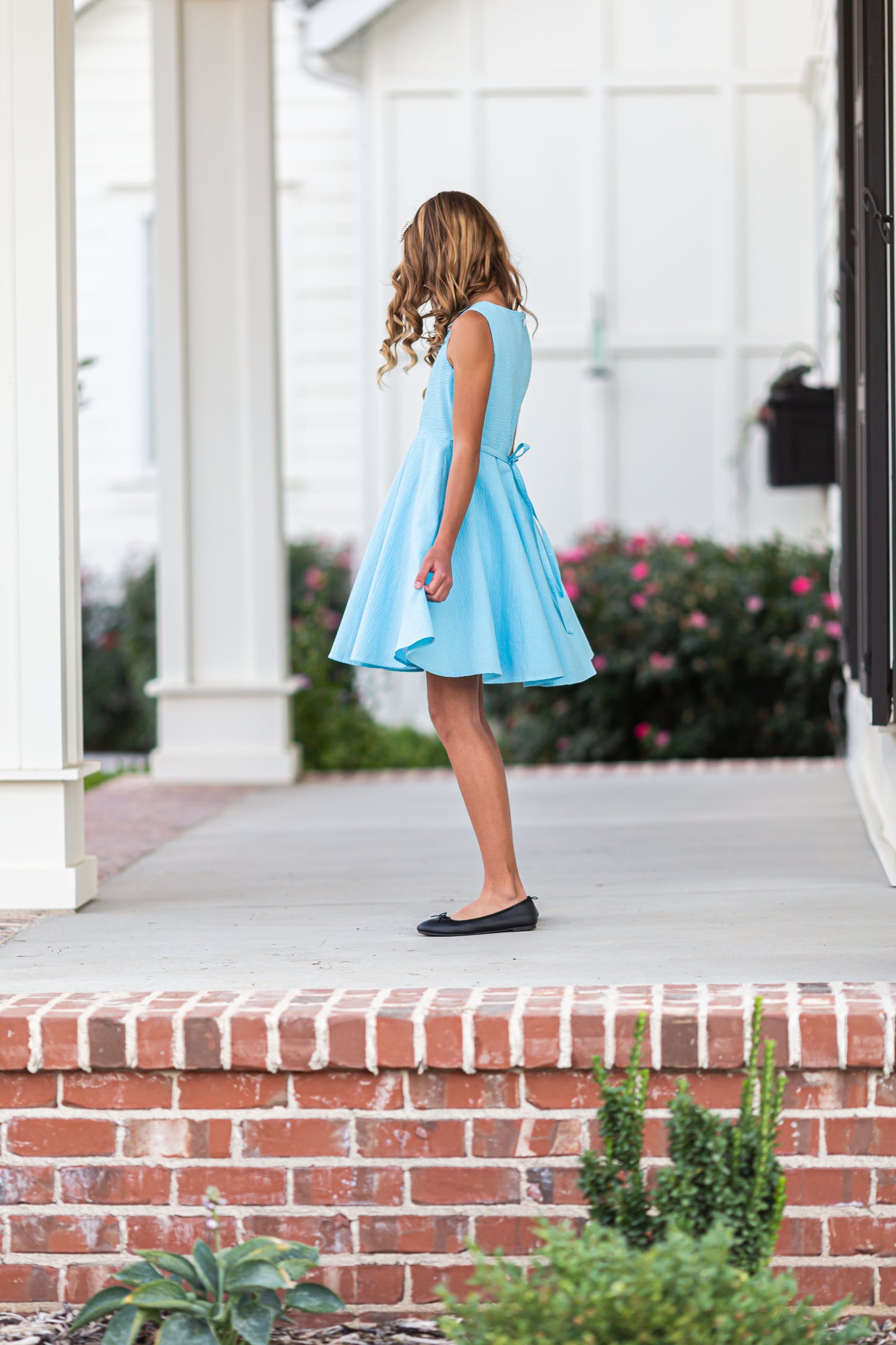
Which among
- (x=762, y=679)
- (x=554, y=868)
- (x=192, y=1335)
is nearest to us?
(x=192, y=1335)

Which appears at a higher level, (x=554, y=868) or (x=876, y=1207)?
(x=554, y=868)

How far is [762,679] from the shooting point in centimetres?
698

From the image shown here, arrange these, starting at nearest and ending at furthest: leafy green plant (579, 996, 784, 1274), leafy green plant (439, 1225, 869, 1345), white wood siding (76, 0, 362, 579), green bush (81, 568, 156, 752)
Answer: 1. leafy green plant (439, 1225, 869, 1345)
2. leafy green plant (579, 996, 784, 1274)
3. green bush (81, 568, 156, 752)
4. white wood siding (76, 0, 362, 579)

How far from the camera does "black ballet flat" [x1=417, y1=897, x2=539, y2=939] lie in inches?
117

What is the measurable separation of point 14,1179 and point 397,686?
20.6 ft

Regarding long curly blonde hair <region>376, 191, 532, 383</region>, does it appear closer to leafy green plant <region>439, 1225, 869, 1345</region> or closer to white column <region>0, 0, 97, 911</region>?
white column <region>0, 0, 97, 911</region>

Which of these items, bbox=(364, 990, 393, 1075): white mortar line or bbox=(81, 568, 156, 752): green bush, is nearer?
bbox=(364, 990, 393, 1075): white mortar line

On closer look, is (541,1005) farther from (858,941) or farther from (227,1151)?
(858,941)

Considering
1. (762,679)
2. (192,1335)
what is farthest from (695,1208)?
(762,679)

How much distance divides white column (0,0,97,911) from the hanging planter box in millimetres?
3960

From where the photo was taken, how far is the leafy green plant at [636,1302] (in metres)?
1.65

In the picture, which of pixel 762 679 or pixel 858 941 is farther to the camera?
pixel 762 679

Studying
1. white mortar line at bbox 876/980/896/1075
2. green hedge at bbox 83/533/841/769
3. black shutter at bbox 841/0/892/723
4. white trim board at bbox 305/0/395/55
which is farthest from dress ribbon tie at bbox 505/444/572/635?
white trim board at bbox 305/0/395/55

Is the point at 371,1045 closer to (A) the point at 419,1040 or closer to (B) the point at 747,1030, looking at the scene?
(A) the point at 419,1040
